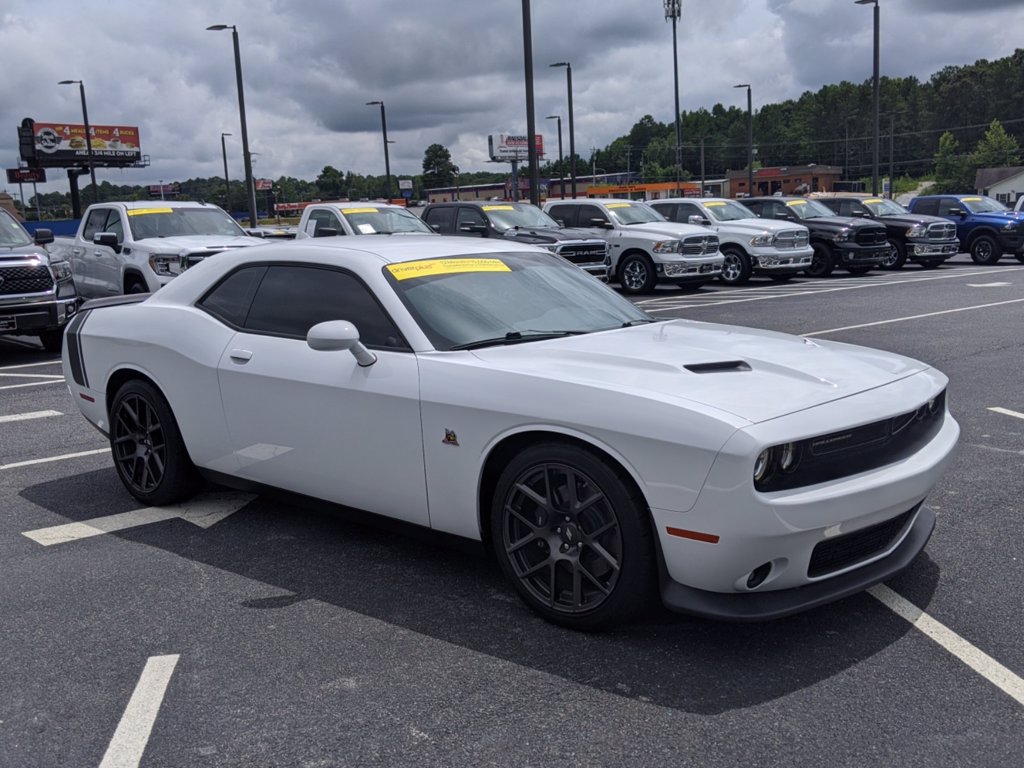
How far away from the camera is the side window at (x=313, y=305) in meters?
4.43

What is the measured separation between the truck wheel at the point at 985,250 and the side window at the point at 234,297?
23420 mm

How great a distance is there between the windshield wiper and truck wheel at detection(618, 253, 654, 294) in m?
14.5

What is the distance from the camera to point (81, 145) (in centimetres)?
9150

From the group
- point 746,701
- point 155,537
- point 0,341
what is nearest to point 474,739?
point 746,701

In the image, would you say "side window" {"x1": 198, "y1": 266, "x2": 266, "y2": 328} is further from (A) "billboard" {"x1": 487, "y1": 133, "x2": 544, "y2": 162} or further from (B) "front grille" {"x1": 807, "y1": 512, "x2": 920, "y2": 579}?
(A) "billboard" {"x1": 487, "y1": 133, "x2": 544, "y2": 162}

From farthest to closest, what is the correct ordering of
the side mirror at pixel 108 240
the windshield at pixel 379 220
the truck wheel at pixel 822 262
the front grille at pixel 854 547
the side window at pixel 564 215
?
the truck wheel at pixel 822 262
the side window at pixel 564 215
the windshield at pixel 379 220
the side mirror at pixel 108 240
the front grille at pixel 854 547

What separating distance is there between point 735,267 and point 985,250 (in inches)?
314

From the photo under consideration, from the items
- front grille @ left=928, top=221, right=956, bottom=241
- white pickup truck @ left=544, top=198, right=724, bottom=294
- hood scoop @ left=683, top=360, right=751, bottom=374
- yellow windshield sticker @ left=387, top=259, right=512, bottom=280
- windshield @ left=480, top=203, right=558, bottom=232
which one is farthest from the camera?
front grille @ left=928, top=221, right=956, bottom=241

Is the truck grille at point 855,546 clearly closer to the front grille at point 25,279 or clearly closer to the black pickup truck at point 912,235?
the front grille at point 25,279

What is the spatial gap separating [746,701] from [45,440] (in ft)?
19.4

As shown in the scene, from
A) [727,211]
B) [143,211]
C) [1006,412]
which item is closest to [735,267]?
[727,211]

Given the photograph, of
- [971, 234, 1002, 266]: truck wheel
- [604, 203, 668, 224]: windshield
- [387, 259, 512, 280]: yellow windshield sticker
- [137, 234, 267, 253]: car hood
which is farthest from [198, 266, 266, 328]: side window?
[971, 234, 1002, 266]: truck wheel

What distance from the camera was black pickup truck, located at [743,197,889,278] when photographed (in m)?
21.9

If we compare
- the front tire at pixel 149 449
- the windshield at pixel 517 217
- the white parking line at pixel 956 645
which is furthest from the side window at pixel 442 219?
the white parking line at pixel 956 645
